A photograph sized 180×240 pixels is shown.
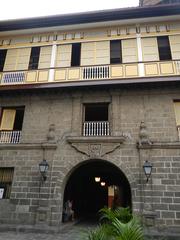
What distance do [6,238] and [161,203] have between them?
5605 millimetres

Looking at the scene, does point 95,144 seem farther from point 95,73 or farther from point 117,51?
point 117,51

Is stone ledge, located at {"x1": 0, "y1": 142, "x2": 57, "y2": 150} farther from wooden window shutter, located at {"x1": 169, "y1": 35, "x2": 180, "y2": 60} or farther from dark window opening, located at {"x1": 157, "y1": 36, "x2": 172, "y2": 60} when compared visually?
wooden window shutter, located at {"x1": 169, "y1": 35, "x2": 180, "y2": 60}

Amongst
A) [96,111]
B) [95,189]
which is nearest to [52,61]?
[96,111]

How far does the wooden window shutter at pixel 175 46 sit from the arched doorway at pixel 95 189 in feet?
21.0

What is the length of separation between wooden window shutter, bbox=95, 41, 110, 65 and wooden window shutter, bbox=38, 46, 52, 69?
101 inches

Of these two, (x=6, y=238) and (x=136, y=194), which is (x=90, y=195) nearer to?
(x=136, y=194)

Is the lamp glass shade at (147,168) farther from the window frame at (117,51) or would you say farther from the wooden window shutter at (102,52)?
the wooden window shutter at (102,52)

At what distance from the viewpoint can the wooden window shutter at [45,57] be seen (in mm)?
11000

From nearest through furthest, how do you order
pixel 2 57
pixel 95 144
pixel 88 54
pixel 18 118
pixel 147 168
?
pixel 147 168
pixel 95 144
pixel 88 54
pixel 2 57
pixel 18 118

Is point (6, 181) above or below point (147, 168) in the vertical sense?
below

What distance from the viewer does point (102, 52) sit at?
1083cm

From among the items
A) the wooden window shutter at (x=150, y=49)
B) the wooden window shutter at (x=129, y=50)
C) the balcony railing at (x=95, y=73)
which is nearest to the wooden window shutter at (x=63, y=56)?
the balcony railing at (x=95, y=73)

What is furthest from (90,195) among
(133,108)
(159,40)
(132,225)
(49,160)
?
(132,225)

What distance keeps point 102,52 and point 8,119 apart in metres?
5.93
